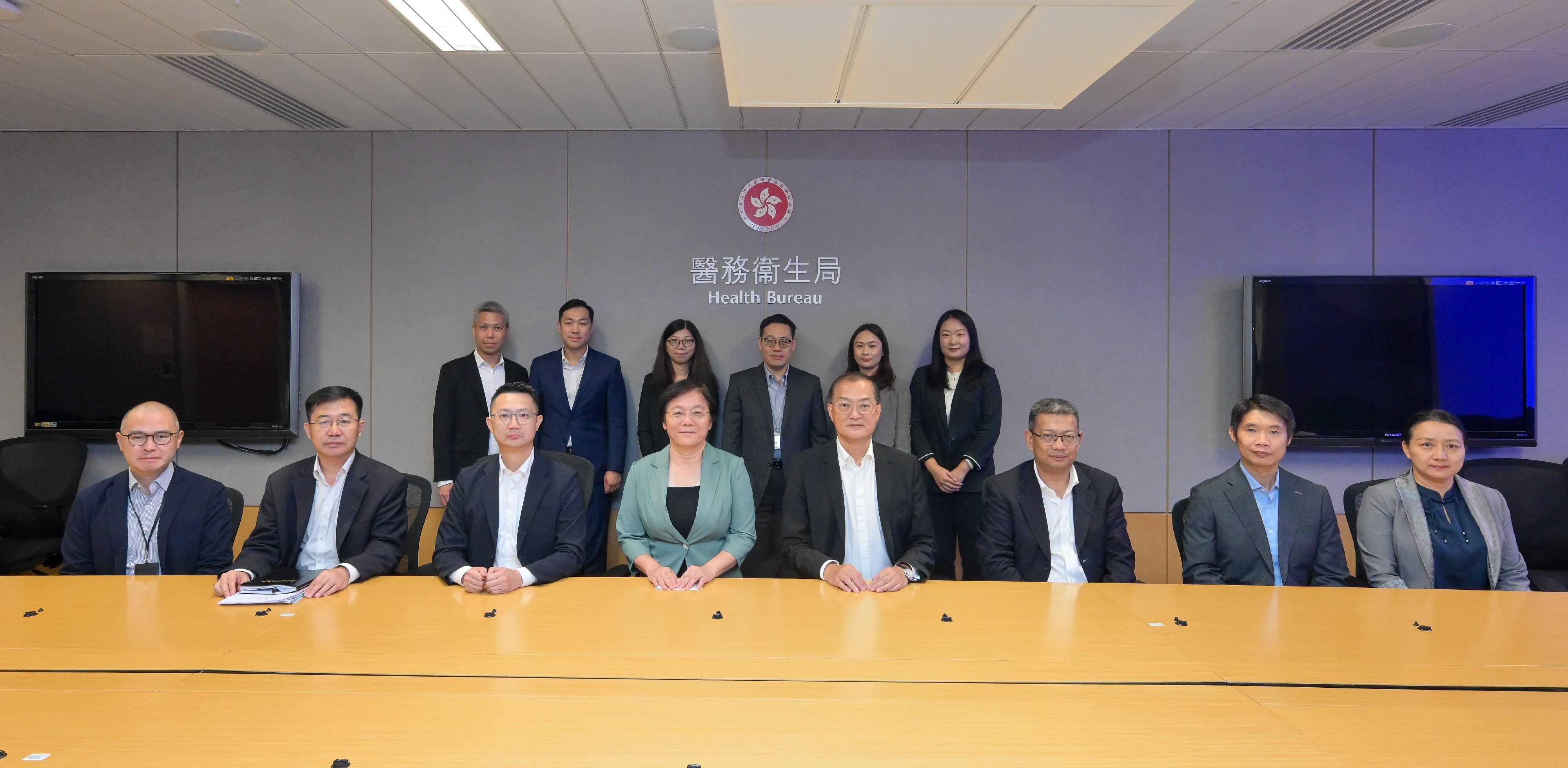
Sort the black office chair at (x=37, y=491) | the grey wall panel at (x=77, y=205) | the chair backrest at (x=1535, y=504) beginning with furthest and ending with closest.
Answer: the grey wall panel at (x=77, y=205) < the black office chair at (x=37, y=491) < the chair backrest at (x=1535, y=504)

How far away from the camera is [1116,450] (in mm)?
5133

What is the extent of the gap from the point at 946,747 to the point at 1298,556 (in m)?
2.16

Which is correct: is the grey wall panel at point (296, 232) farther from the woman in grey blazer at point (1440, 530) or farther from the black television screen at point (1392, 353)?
the black television screen at point (1392, 353)

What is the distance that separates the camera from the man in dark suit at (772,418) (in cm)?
454

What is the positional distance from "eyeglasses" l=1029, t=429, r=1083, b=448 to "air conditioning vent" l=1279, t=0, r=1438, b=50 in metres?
2.15

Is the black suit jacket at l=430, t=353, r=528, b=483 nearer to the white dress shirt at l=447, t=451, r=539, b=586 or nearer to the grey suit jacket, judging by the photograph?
the white dress shirt at l=447, t=451, r=539, b=586

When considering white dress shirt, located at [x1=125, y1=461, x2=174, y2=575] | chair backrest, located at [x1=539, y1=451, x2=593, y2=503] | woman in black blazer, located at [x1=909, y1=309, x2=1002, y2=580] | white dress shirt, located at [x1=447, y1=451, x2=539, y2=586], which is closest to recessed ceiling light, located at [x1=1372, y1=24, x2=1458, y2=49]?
woman in black blazer, located at [x1=909, y1=309, x2=1002, y2=580]

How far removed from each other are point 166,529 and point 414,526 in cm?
83

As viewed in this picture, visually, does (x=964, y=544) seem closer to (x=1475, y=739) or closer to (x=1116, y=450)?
(x=1116, y=450)

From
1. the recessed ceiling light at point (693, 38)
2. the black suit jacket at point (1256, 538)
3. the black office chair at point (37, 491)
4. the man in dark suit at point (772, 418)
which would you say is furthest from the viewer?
the man in dark suit at point (772, 418)

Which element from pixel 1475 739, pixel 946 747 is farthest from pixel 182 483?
pixel 1475 739

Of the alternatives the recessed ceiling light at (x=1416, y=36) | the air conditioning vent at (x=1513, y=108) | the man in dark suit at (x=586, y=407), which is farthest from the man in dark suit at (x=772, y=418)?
the air conditioning vent at (x=1513, y=108)

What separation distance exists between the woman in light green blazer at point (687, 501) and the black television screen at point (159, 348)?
316 cm

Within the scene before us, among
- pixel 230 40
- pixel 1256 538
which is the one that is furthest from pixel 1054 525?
pixel 230 40
